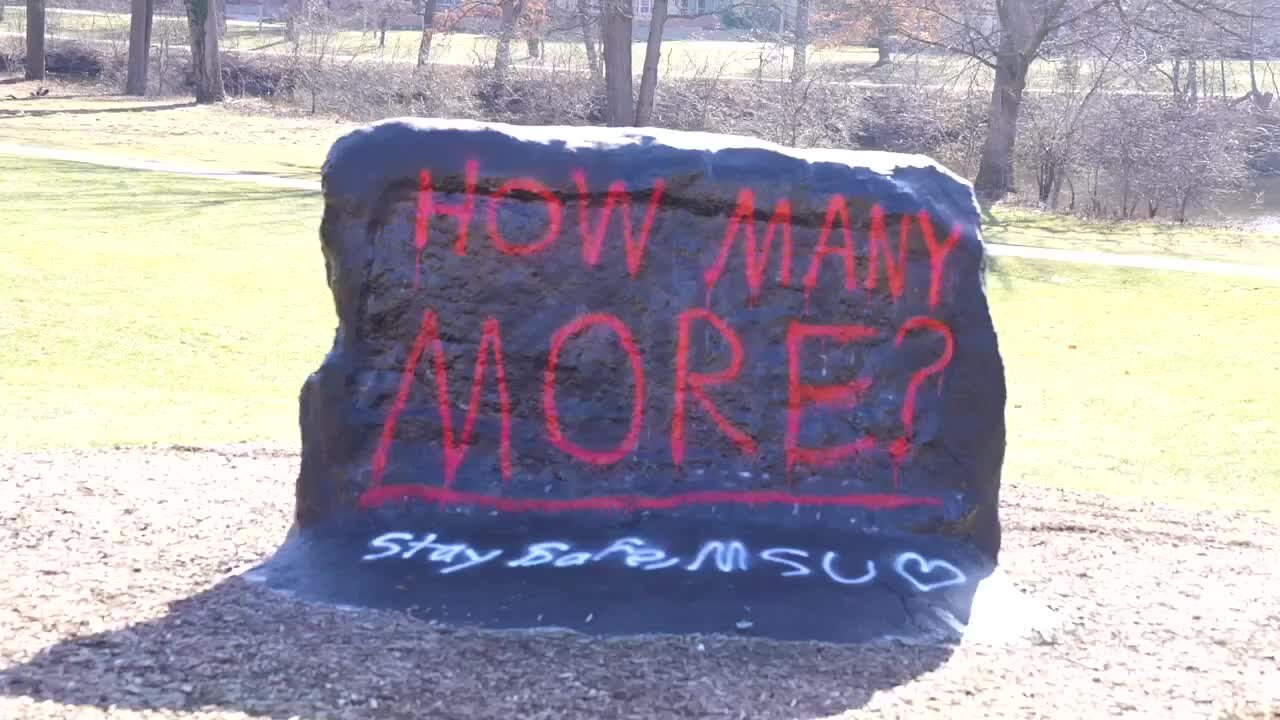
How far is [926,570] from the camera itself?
6008 mm

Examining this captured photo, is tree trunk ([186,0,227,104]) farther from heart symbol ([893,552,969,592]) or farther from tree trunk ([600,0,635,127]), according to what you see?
heart symbol ([893,552,969,592])

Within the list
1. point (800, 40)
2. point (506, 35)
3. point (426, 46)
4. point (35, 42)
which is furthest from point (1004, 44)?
point (35, 42)

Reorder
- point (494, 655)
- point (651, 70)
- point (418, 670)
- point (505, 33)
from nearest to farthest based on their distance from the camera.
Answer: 1. point (418, 670)
2. point (494, 655)
3. point (651, 70)
4. point (505, 33)

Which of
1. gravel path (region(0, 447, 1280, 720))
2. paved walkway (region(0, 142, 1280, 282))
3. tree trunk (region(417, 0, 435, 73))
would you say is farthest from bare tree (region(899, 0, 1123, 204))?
gravel path (region(0, 447, 1280, 720))

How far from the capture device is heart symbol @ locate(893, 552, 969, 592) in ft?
19.5

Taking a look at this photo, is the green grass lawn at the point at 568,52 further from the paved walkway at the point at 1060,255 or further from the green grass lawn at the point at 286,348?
the green grass lawn at the point at 286,348

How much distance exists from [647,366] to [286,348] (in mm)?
7361

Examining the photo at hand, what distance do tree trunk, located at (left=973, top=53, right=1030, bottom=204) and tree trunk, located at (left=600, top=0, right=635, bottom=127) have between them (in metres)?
7.00

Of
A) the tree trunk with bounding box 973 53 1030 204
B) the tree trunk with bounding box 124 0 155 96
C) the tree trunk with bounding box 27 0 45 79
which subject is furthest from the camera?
the tree trunk with bounding box 27 0 45 79

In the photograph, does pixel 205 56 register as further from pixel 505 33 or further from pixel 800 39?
pixel 800 39

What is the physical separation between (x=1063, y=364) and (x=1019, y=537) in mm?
6341

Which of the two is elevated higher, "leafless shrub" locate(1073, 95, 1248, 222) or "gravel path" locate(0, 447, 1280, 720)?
"leafless shrub" locate(1073, 95, 1248, 222)

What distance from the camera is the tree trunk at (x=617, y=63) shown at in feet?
93.5

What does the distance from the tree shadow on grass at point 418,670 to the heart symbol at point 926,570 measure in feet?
1.58
